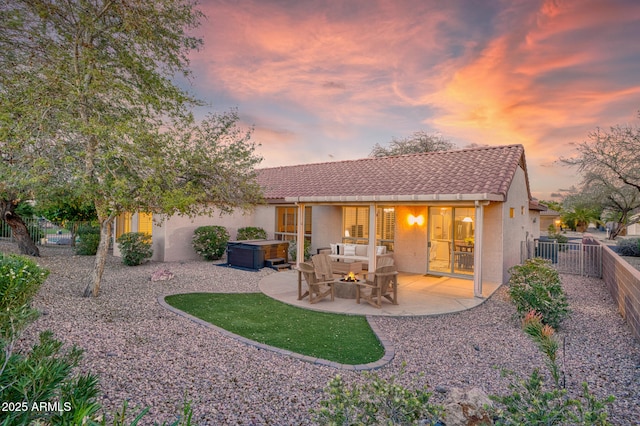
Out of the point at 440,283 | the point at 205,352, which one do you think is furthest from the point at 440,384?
the point at 440,283

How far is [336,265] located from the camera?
474 inches

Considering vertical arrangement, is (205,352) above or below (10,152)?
below

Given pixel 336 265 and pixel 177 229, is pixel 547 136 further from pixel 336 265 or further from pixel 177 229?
pixel 177 229

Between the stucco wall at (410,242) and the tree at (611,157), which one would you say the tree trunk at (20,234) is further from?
the tree at (611,157)

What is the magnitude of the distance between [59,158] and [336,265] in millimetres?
8280

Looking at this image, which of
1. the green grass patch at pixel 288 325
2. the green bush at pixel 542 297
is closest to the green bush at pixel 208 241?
the green grass patch at pixel 288 325

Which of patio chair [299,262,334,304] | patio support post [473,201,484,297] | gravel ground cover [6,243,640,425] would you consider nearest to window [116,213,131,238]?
gravel ground cover [6,243,640,425]

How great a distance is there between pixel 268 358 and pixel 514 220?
10.9 m

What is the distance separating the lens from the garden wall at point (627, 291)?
20.9 ft

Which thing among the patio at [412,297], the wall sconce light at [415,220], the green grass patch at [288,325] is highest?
the wall sconce light at [415,220]

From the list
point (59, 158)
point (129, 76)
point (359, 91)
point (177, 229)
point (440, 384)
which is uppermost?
point (359, 91)

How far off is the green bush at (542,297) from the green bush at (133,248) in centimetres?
1245

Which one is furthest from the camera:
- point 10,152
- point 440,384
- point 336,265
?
point 336,265

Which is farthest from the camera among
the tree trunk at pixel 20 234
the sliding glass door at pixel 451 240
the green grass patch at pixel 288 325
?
the tree trunk at pixel 20 234
